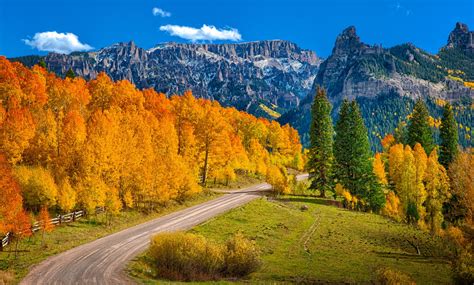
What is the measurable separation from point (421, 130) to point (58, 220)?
6640 centimetres

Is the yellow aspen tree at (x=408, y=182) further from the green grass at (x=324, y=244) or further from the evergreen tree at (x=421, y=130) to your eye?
the evergreen tree at (x=421, y=130)

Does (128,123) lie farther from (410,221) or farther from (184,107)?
(410,221)

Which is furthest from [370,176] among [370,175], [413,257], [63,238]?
[63,238]

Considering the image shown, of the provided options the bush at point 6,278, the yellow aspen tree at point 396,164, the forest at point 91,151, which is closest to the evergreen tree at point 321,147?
the forest at point 91,151

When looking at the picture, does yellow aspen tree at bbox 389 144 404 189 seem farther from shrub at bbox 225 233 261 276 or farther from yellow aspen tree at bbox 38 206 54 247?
yellow aspen tree at bbox 38 206 54 247

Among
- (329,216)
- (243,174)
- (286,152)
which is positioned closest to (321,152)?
(329,216)

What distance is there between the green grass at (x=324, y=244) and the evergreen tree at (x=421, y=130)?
96.8 ft

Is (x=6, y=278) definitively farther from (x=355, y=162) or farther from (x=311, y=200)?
(x=355, y=162)

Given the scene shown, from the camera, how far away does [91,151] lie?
39.6 m

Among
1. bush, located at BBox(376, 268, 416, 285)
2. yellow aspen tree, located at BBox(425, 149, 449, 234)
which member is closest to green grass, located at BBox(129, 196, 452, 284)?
bush, located at BBox(376, 268, 416, 285)

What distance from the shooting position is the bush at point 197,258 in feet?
80.9

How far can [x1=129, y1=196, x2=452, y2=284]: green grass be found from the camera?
2747 cm

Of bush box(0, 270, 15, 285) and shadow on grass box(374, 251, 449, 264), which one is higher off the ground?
A: bush box(0, 270, 15, 285)

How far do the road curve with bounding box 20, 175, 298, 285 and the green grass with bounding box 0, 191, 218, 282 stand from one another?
0.92 m
